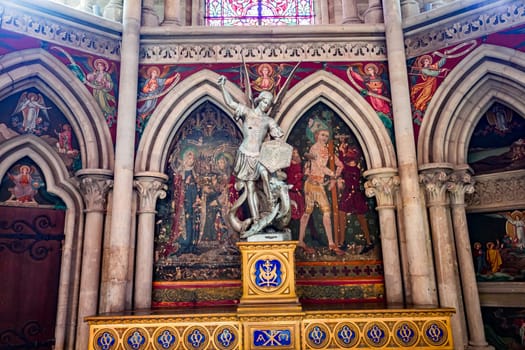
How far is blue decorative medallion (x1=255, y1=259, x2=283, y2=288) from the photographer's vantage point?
530 cm

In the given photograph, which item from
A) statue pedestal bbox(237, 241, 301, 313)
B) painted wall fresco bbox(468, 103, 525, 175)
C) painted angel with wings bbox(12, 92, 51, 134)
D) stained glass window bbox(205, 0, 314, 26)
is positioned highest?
stained glass window bbox(205, 0, 314, 26)

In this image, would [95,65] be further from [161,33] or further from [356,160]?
[356,160]

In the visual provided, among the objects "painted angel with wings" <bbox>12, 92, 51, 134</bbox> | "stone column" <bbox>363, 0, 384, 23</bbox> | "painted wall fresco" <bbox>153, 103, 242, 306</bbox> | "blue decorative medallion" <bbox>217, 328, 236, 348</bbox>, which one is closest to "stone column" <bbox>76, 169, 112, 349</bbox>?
"painted wall fresco" <bbox>153, 103, 242, 306</bbox>

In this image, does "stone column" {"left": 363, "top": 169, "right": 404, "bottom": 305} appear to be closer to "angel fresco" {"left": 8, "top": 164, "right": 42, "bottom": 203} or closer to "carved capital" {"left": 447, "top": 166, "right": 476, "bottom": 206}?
"carved capital" {"left": 447, "top": 166, "right": 476, "bottom": 206}

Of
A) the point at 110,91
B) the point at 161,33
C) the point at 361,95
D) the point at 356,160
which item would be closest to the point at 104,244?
the point at 110,91

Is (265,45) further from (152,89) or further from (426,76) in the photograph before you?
(426,76)

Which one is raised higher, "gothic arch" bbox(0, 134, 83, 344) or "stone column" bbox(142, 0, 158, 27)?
"stone column" bbox(142, 0, 158, 27)

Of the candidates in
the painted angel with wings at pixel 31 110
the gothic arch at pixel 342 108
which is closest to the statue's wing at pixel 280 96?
the gothic arch at pixel 342 108

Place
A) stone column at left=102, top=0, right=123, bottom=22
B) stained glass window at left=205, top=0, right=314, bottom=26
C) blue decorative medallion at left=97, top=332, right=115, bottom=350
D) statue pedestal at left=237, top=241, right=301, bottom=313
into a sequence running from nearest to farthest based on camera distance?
blue decorative medallion at left=97, top=332, right=115, bottom=350 → statue pedestal at left=237, top=241, right=301, bottom=313 → stone column at left=102, top=0, right=123, bottom=22 → stained glass window at left=205, top=0, right=314, bottom=26

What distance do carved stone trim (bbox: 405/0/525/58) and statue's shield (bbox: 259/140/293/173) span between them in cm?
293

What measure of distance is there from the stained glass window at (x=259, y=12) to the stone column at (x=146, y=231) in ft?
13.1

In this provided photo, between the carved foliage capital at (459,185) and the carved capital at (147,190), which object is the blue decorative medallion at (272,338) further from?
the carved foliage capital at (459,185)

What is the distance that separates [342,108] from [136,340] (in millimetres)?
4750

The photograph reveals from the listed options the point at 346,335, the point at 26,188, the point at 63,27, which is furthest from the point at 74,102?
the point at 346,335
